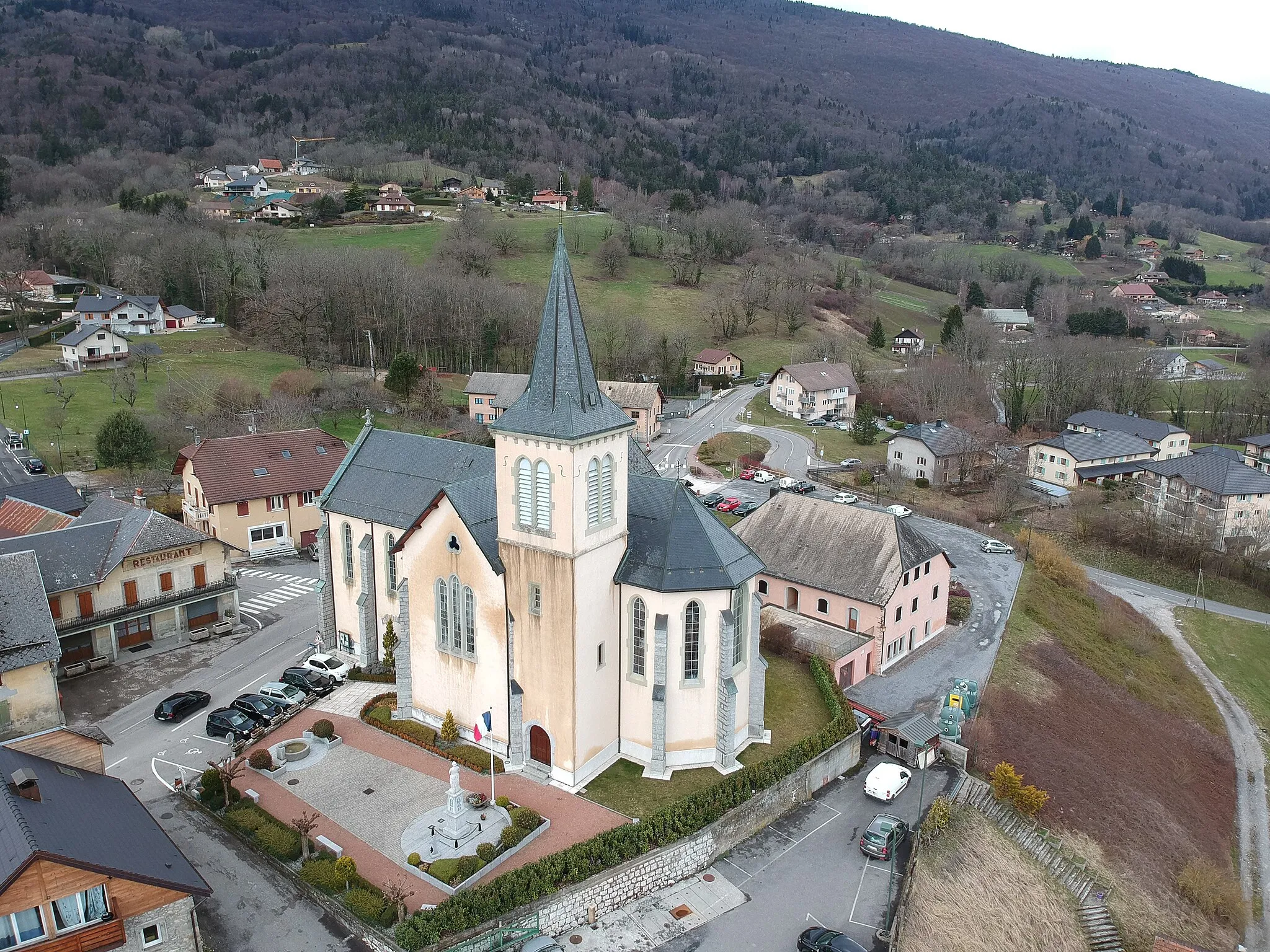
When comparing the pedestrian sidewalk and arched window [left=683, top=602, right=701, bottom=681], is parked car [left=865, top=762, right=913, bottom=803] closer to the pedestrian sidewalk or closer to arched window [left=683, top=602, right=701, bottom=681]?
the pedestrian sidewalk

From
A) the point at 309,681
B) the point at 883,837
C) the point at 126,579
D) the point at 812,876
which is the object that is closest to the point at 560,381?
the point at 812,876

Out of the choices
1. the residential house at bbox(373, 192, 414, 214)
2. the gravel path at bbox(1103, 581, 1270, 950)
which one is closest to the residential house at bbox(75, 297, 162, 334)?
the residential house at bbox(373, 192, 414, 214)

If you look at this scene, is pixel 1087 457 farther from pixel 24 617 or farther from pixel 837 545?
pixel 24 617


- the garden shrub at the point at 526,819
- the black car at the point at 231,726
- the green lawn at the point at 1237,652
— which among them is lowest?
the green lawn at the point at 1237,652

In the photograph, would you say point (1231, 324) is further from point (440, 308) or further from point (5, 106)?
point (5, 106)

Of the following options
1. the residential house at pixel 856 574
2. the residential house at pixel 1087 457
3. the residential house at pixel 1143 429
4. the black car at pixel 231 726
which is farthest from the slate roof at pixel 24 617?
the residential house at pixel 1143 429

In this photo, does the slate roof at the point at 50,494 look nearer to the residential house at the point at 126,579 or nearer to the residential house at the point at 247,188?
the residential house at the point at 126,579

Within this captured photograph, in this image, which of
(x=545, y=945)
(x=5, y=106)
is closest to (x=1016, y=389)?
(x=545, y=945)
